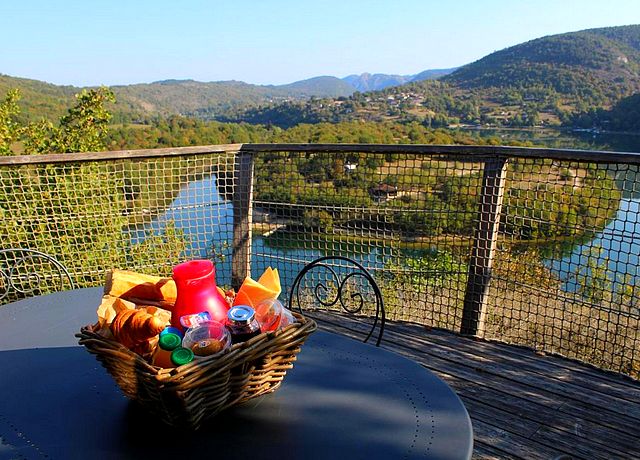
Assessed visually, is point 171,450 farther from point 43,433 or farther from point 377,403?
point 377,403

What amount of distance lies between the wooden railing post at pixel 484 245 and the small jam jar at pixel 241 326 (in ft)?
6.97

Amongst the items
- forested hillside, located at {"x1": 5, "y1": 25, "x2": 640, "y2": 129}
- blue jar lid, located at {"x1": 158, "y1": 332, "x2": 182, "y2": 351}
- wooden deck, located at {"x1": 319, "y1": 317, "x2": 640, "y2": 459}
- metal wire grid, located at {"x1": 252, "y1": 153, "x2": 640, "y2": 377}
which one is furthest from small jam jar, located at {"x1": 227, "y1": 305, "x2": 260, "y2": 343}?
forested hillside, located at {"x1": 5, "y1": 25, "x2": 640, "y2": 129}

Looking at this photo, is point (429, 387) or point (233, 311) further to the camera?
point (429, 387)

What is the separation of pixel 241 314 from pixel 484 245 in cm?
215

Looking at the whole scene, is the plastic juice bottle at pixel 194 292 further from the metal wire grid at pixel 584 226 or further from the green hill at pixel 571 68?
the green hill at pixel 571 68

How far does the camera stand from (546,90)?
43.2m

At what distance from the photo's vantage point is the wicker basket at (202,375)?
872mm

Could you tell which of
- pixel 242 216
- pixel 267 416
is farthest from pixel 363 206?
pixel 267 416

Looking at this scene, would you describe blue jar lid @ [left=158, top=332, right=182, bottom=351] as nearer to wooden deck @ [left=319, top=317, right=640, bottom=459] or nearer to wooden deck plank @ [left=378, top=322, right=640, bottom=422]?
wooden deck @ [left=319, top=317, right=640, bottom=459]

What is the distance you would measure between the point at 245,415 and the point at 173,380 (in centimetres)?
28

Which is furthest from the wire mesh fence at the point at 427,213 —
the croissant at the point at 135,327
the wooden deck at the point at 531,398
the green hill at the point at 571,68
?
the green hill at the point at 571,68

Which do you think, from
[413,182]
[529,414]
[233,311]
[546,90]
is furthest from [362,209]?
[546,90]

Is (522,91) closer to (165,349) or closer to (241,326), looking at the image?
(241,326)

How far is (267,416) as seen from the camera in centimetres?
107
